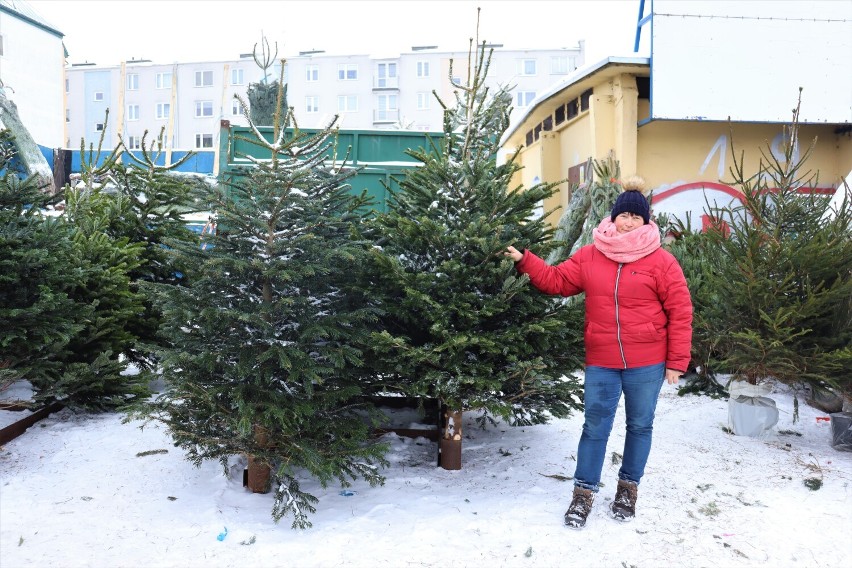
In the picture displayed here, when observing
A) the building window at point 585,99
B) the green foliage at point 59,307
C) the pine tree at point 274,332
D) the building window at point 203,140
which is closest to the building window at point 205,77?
the building window at point 203,140

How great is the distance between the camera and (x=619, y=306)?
12.2ft

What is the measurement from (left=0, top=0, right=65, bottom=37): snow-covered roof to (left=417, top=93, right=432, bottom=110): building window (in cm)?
2422

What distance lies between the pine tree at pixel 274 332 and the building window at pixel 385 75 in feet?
155

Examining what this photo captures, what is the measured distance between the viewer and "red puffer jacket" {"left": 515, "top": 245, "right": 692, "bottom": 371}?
3652 millimetres

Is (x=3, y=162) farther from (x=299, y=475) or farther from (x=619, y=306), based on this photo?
(x=619, y=306)

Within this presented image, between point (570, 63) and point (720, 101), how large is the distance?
135 feet

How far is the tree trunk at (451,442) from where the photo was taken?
4.47 m

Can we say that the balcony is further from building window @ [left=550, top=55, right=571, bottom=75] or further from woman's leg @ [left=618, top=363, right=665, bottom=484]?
woman's leg @ [left=618, top=363, right=665, bottom=484]

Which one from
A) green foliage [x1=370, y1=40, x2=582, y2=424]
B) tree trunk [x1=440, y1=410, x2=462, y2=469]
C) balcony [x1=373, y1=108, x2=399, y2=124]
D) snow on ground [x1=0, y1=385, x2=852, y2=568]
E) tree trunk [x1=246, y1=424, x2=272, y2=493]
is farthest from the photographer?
balcony [x1=373, y1=108, x2=399, y2=124]

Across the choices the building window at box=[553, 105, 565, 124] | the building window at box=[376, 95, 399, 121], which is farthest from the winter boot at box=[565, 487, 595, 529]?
the building window at box=[376, 95, 399, 121]

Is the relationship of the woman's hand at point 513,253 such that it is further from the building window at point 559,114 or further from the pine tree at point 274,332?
the building window at point 559,114

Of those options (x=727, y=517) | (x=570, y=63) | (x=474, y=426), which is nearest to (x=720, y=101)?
(x=474, y=426)

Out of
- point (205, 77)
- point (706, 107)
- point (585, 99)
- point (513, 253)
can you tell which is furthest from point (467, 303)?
point (205, 77)

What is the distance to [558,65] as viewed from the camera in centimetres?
4791
